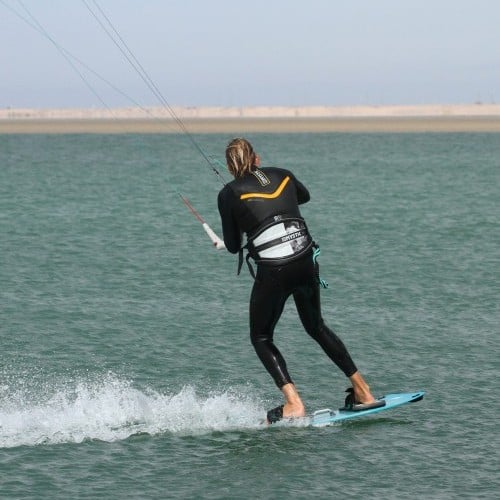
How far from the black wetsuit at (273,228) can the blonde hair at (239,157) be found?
0.06 meters

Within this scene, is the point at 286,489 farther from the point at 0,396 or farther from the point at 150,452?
the point at 0,396

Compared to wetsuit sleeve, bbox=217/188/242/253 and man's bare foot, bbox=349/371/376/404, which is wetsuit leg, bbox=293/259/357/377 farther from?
wetsuit sleeve, bbox=217/188/242/253

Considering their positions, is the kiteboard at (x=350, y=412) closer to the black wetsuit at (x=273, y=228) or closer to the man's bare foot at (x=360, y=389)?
the man's bare foot at (x=360, y=389)

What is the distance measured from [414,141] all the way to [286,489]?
9435 centimetres

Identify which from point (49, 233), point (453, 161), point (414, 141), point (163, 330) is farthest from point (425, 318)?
point (414, 141)

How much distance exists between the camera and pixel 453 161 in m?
66.8

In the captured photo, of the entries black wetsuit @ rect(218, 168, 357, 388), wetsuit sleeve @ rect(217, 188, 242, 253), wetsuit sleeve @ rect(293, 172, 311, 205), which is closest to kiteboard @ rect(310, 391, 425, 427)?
black wetsuit @ rect(218, 168, 357, 388)

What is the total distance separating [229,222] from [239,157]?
0.50m

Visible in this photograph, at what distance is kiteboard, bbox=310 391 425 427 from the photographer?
10258mm

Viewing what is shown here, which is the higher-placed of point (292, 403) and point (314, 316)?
point (314, 316)

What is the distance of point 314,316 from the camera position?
9844 mm

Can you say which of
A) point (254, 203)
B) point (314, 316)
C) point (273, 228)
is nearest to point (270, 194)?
point (254, 203)

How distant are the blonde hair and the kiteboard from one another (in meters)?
2.24

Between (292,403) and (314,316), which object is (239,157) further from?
(292,403)
